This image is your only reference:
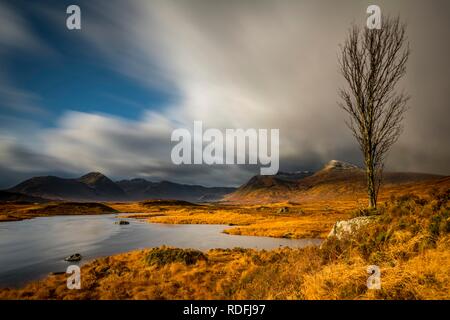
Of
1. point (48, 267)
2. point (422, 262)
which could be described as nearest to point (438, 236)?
point (422, 262)

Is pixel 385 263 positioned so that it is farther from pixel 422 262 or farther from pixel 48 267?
pixel 48 267

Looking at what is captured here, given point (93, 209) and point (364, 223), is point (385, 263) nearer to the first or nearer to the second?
point (364, 223)

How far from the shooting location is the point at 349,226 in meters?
15.2

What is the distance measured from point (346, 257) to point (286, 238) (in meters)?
26.9

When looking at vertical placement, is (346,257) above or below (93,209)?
above

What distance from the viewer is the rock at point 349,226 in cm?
1448

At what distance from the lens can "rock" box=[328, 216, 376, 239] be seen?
14477 millimetres
